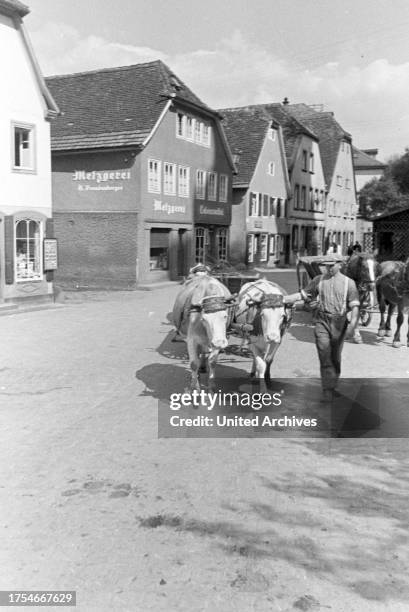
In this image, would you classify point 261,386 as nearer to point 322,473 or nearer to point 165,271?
point 322,473

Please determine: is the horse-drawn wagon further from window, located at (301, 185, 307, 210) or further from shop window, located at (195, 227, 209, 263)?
window, located at (301, 185, 307, 210)

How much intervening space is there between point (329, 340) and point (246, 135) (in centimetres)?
3376

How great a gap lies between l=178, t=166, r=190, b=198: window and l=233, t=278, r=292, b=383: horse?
2170cm

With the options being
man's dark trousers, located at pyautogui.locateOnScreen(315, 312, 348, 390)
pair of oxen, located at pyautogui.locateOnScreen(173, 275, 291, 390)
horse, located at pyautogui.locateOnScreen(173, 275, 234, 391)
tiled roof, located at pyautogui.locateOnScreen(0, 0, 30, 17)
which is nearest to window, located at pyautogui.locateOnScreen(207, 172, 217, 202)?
tiled roof, located at pyautogui.locateOnScreen(0, 0, 30, 17)

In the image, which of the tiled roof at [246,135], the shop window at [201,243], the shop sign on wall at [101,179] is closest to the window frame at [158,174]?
the shop sign on wall at [101,179]

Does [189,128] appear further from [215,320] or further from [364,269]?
[215,320]

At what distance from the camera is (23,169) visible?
63.7 feet

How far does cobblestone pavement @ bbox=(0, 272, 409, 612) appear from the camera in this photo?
14.1ft

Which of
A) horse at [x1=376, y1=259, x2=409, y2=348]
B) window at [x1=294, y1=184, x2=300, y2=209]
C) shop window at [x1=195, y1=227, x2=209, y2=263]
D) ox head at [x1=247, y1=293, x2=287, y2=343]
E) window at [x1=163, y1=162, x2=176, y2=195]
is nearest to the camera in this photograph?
ox head at [x1=247, y1=293, x2=287, y2=343]

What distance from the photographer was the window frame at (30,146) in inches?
746

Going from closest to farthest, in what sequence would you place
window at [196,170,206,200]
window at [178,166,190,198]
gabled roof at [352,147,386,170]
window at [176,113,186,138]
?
window at [176,113,186,138]
window at [178,166,190,198]
window at [196,170,206,200]
gabled roof at [352,147,386,170]

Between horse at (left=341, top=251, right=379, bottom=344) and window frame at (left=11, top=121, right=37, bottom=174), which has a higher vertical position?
window frame at (left=11, top=121, right=37, bottom=174)

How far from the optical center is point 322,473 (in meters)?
6.41

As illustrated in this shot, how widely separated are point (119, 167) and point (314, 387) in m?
19.2
